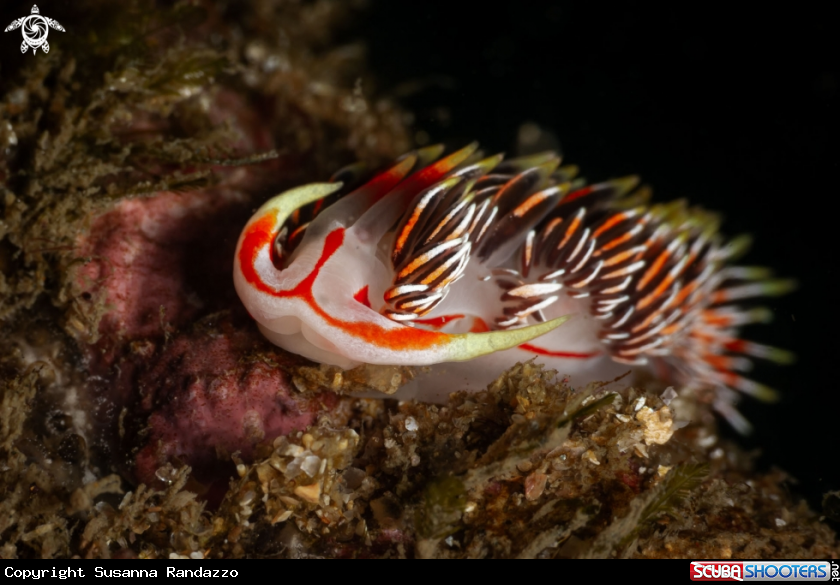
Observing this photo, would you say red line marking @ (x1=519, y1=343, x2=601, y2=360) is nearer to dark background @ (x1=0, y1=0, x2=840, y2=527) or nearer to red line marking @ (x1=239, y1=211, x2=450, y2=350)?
red line marking @ (x1=239, y1=211, x2=450, y2=350)

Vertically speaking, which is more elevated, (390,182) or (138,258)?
(390,182)

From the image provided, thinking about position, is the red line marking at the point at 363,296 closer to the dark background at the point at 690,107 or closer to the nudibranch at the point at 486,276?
the nudibranch at the point at 486,276

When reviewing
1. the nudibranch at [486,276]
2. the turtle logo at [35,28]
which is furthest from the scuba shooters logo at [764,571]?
the turtle logo at [35,28]

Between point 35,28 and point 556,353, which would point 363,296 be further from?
point 35,28

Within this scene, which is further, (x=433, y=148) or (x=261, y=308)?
(x=433, y=148)

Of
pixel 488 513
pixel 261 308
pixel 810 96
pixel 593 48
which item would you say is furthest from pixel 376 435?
pixel 810 96

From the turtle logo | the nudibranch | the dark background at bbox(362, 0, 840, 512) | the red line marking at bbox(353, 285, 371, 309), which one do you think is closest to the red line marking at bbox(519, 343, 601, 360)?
the nudibranch

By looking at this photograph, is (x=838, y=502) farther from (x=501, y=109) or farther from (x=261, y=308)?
(x=501, y=109)
